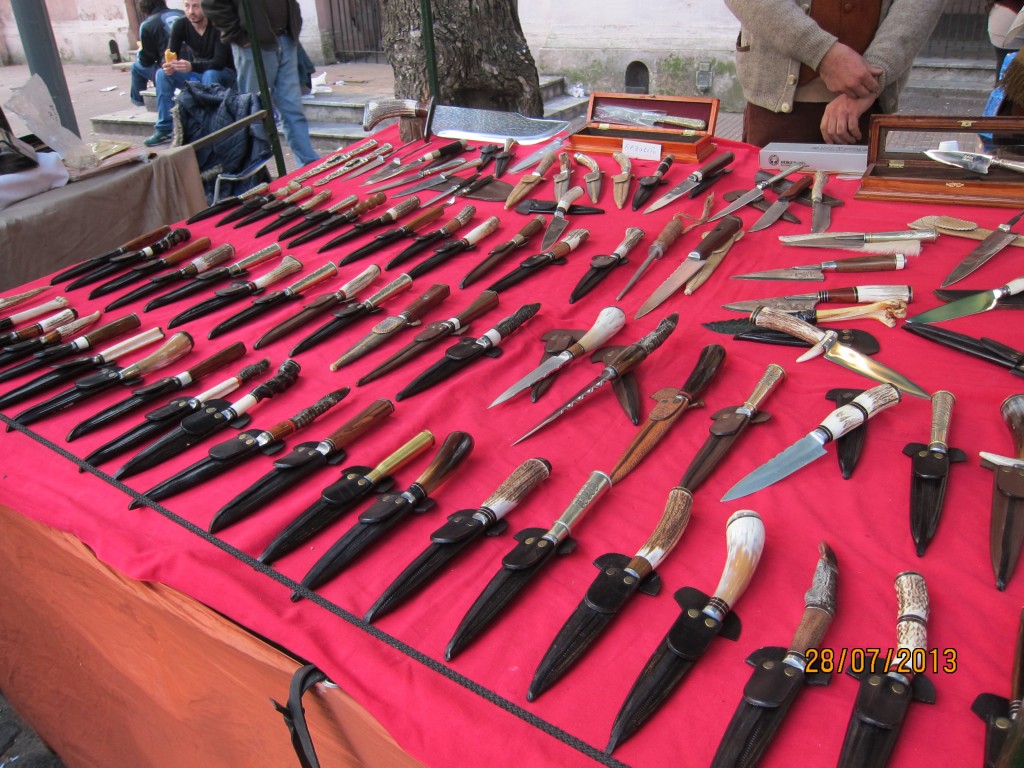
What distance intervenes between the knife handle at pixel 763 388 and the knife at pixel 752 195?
41.9 inches

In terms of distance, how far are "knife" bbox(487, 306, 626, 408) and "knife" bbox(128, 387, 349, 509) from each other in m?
0.46

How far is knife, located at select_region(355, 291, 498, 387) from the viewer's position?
2.03 meters

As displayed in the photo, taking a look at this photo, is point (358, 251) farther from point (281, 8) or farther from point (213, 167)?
point (281, 8)

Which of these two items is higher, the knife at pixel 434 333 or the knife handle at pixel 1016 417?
the knife handle at pixel 1016 417

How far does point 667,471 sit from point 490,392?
54 centimetres

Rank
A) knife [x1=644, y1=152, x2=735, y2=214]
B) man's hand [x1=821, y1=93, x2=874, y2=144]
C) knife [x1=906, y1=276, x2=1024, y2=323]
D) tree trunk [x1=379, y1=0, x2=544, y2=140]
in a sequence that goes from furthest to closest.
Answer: tree trunk [x1=379, y1=0, x2=544, y2=140] → man's hand [x1=821, y1=93, x2=874, y2=144] → knife [x1=644, y1=152, x2=735, y2=214] → knife [x1=906, y1=276, x2=1024, y2=323]

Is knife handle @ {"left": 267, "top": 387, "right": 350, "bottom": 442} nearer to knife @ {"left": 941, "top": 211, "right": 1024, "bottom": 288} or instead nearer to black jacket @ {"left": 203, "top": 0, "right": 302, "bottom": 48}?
knife @ {"left": 941, "top": 211, "right": 1024, "bottom": 288}

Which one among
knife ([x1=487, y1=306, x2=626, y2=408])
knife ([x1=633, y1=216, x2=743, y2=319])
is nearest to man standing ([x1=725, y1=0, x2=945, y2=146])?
knife ([x1=633, y1=216, x2=743, y2=319])

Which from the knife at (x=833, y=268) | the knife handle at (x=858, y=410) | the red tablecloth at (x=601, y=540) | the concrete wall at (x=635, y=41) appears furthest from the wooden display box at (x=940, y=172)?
the concrete wall at (x=635, y=41)

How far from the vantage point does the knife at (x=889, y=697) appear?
0.98m

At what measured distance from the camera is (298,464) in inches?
64.8

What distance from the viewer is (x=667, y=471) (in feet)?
5.16

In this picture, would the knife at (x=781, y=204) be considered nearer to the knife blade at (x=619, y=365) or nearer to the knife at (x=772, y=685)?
the knife blade at (x=619, y=365)

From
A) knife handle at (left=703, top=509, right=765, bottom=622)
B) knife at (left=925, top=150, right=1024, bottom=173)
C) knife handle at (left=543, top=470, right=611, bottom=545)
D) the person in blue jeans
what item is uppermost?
the person in blue jeans
